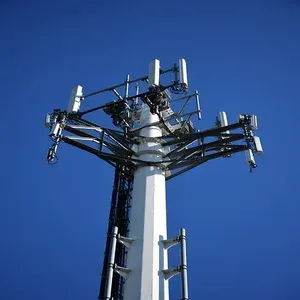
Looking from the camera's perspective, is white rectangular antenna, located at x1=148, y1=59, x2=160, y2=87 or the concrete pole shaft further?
white rectangular antenna, located at x1=148, y1=59, x2=160, y2=87

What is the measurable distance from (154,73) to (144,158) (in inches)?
132

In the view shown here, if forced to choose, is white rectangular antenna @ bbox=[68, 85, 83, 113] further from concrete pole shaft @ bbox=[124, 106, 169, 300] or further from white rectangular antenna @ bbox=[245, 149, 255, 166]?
white rectangular antenna @ bbox=[245, 149, 255, 166]

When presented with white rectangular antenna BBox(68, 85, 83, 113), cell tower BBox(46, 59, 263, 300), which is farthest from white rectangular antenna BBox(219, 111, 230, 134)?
white rectangular antenna BBox(68, 85, 83, 113)

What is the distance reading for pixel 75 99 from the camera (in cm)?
1573

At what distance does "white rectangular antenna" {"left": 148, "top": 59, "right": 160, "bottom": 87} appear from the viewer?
14.6 m

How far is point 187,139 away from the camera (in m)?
15.3

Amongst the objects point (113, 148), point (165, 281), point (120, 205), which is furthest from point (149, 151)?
point (165, 281)

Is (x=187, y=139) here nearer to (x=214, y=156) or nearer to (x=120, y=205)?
(x=214, y=156)

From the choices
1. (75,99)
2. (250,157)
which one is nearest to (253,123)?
(250,157)

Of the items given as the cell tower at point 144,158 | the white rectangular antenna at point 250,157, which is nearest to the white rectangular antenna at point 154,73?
the cell tower at point 144,158

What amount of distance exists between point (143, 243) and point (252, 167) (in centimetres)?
473

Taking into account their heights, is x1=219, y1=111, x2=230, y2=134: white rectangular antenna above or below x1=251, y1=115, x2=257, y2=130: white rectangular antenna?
above
